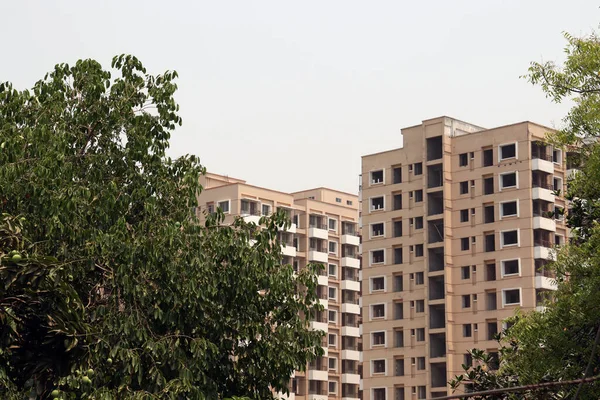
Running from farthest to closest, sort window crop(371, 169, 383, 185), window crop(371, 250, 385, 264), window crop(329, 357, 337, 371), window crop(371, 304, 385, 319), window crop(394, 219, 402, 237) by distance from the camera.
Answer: window crop(329, 357, 337, 371) → window crop(371, 169, 383, 185) → window crop(371, 250, 385, 264) → window crop(371, 304, 385, 319) → window crop(394, 219, 402, 237)

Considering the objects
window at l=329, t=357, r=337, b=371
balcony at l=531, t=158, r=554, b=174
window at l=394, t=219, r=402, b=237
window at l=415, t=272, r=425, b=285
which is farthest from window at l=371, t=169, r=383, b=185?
window at l=329, t=357, r=337, b=371

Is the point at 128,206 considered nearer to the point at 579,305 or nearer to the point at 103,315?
the point at 103,315

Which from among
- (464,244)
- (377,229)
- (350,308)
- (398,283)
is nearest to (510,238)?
(464,244)

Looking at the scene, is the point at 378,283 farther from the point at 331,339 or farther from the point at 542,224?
the point at 331,339

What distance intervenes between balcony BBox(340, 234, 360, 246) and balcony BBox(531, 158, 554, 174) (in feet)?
118

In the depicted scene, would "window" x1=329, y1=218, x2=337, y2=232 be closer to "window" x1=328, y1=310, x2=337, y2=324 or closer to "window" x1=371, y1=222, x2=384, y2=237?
"window" x1=328, y1=310, x2=337, y2=324

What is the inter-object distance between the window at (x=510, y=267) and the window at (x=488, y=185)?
582 cm

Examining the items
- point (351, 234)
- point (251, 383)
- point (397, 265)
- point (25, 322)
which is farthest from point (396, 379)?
point (25, 322)

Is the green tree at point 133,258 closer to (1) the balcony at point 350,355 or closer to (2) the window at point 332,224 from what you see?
(1) the balcony at point 350,355

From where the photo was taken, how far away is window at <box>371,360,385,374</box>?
8912 centimetres

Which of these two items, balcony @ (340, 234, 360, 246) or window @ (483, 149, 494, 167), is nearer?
window @ (483, 149, 494, 167)

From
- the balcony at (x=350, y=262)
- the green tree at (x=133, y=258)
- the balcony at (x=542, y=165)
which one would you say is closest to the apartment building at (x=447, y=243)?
the balcony at (x=542, y=165)

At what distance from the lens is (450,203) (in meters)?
86.2

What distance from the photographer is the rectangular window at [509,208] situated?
8292 cm
